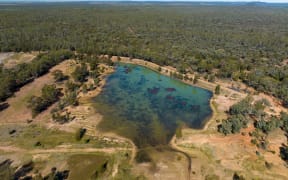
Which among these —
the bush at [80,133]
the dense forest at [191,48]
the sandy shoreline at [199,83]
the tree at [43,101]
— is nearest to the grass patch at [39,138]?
the bush at [80,133]

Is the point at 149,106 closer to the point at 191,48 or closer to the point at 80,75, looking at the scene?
the point at 80,75

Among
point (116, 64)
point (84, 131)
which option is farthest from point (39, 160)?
point (116, 64)

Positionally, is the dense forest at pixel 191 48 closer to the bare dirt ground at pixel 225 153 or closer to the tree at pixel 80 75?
the bare dirt ground at pixel 225 153

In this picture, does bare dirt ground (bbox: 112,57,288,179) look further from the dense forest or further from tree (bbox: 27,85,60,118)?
tree (bbox: 27,85,60,118)

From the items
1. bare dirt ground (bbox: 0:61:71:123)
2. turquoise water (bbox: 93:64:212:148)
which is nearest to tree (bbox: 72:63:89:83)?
bare dirt ground (bbox: 0:61:71:123)

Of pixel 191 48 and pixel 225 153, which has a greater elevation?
pixel 191 48

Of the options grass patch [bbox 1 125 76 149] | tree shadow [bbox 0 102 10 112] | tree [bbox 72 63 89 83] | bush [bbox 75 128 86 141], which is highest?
tree [bbox 72 63 89 83]

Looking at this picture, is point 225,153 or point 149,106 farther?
point 149,106

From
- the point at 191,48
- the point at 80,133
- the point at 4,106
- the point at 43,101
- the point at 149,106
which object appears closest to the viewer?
the point at 80,133

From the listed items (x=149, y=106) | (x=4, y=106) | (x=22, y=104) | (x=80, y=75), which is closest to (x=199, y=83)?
(x=149, y=106)
